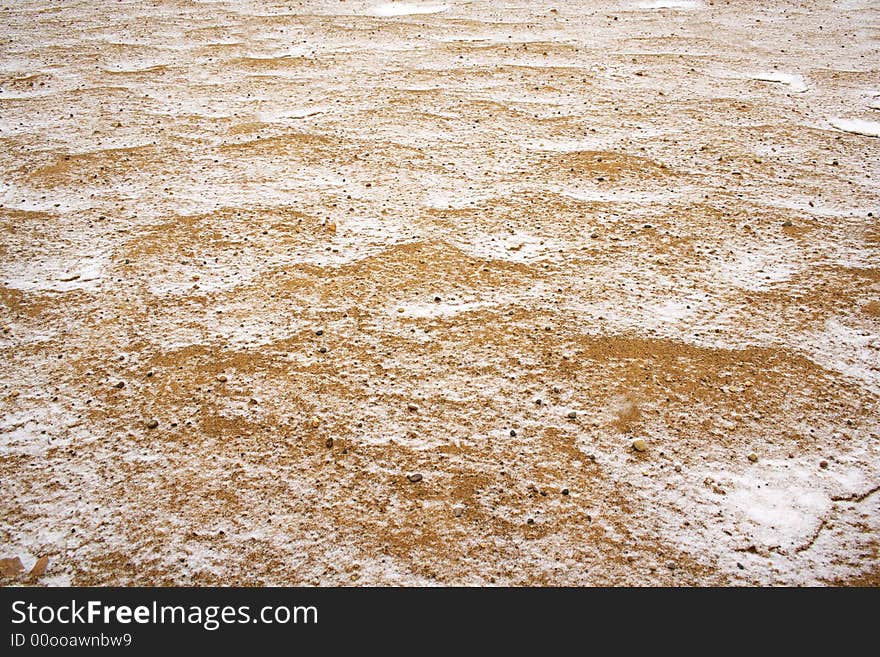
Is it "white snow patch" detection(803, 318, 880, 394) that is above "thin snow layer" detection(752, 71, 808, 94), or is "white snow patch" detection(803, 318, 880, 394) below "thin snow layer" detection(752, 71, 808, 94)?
below

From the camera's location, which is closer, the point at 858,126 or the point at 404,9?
the point at 858,126

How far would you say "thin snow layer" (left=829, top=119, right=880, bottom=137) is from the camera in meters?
2.08

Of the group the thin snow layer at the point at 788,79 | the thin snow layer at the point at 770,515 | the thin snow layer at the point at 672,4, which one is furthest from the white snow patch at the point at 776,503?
the thin snow layer at the point at 672,4

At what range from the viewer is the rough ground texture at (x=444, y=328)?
3.09 ft

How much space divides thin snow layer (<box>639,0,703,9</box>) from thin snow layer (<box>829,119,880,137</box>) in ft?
5.55

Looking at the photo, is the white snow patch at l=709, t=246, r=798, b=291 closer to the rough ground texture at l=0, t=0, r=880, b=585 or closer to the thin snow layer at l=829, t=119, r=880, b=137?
the rough ground texture at l=0, t=0, r=880, b=585

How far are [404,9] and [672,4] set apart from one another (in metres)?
1.50

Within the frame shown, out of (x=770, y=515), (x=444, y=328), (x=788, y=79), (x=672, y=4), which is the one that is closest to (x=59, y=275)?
(x=444, y=328)

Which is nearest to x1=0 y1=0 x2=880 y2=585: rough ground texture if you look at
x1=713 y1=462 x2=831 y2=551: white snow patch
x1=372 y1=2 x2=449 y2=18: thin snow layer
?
x1=713 y1=462 x2=831 y2=551: white snow patch

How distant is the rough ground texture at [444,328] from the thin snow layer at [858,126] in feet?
0.14

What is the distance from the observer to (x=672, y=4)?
11.5ft

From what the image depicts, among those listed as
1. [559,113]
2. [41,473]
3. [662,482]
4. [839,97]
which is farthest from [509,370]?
[839,97]

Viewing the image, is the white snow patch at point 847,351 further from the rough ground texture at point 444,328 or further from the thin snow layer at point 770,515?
the thin snow layer at point 770,515

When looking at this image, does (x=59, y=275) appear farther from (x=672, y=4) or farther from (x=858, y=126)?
(x=672, y=4)
